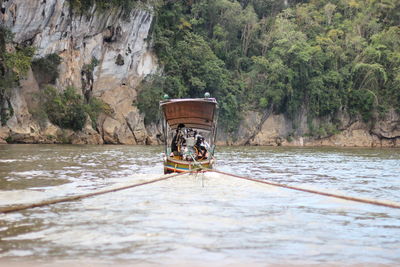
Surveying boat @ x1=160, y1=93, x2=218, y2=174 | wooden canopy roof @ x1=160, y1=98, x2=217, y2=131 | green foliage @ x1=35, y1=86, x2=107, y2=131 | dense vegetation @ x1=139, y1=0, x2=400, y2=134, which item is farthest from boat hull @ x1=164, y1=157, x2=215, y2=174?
dense vegetation @ x1=139, y1=0, x2=400, y2=134

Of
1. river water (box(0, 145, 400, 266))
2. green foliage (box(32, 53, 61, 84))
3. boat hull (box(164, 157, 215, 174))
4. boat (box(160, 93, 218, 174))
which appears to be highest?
green foliage (box(32, 53, 61, 84))

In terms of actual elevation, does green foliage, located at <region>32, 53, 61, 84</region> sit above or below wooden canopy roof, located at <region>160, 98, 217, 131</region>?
above

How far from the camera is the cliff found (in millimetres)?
27922

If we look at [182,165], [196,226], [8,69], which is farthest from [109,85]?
[196,226]

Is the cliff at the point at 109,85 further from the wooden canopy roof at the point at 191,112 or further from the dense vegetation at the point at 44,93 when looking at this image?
the wooden canopy roof at the point at 191,112

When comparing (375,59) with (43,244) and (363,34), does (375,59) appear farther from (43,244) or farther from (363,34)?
(43,244)

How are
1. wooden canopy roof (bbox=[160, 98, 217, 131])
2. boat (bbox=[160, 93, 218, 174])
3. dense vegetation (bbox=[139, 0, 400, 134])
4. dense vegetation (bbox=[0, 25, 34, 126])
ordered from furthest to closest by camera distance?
1. dense vegetation (bbox=[139, 0, 400, 134])
2. dense vegetation (bbox=[0, 25, 34, 126])
3. wooden canopy roof (bbox=[160, 98, 217, 131])
4. boat (bbox=[160, 93, 218, 174])

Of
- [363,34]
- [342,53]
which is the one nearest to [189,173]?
[342,53]

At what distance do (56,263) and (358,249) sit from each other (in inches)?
121

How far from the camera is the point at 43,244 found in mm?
5406

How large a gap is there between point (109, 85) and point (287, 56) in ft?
51.5

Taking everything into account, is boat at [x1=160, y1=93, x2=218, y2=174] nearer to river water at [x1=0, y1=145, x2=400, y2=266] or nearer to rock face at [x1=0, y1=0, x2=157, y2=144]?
river water at [x1=0, y1=145, x2=400, y2=266]

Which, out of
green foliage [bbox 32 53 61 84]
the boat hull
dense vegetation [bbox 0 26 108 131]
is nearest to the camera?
the boat hull

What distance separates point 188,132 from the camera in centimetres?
1503
